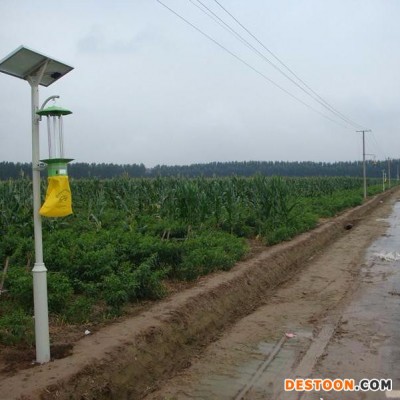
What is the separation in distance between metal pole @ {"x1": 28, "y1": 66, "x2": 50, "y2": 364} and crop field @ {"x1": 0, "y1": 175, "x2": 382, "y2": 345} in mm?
647

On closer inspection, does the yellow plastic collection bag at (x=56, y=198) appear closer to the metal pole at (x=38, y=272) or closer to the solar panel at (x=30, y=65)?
the metal pole at (x=38, y=272)

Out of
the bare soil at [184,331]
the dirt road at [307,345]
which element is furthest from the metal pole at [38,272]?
the dirt road at [307,345]

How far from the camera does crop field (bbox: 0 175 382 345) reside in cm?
601

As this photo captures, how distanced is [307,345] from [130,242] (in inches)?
152

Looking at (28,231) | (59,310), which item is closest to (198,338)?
(59,310)

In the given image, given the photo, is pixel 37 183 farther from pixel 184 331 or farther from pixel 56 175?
pixel 184 331

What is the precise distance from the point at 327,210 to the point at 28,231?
664 inches

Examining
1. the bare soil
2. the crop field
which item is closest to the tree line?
the crop field

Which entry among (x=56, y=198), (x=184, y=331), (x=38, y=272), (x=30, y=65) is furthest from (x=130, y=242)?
(x=30, y=65)

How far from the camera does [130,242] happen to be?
8.33 meters

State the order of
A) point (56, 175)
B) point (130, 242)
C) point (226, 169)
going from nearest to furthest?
point (56, 175) → point (130, 242) → point (226, 169)

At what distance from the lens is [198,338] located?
244 inches

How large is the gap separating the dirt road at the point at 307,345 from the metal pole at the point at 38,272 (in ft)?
3.78

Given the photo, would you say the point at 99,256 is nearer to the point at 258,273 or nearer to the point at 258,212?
the point at 258,273
